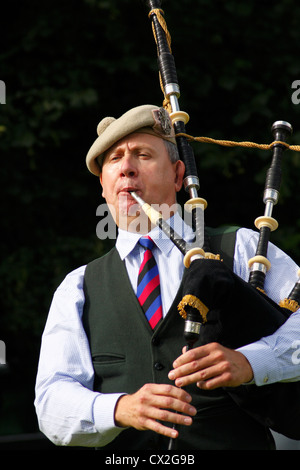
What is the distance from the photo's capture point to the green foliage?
181 inches

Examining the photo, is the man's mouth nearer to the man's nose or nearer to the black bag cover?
the man's nose

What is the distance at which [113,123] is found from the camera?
2.47 m

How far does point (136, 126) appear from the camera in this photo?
2432mm

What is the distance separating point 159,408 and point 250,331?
1.20 feet

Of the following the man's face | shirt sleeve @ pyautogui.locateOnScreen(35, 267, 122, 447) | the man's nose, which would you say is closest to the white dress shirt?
shirt sleeve @ pyautogui.locateOnScreen(35, 267, 122, 447)

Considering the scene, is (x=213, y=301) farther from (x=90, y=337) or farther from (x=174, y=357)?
(x=90, y=337)

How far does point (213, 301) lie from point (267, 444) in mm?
527

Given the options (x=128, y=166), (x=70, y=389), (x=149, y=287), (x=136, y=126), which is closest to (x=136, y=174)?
(x=128, y=166)

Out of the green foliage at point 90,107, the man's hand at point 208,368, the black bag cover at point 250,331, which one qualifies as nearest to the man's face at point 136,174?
the black bag cover at point 250,331

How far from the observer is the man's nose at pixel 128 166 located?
2387 mm

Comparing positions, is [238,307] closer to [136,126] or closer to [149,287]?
[149,287]

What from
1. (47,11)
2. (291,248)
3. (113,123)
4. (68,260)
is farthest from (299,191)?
(113,123)

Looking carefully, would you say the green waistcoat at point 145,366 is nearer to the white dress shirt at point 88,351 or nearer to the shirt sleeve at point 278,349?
the white dress shirt at point 88,351

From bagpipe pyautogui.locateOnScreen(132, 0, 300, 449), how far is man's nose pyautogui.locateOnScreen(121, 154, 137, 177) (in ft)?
0.35
